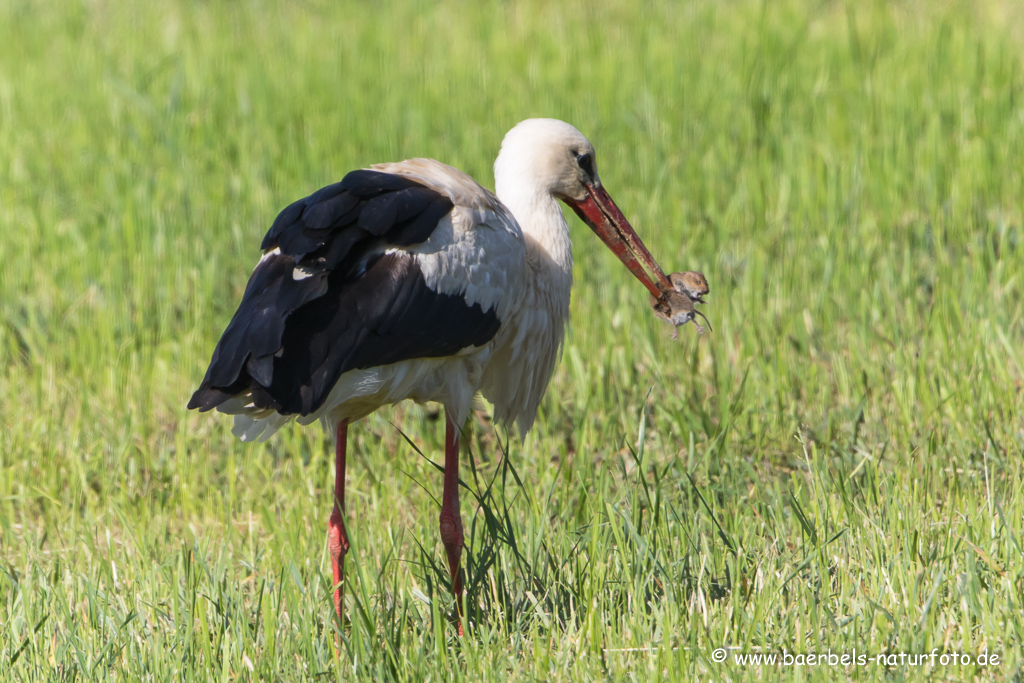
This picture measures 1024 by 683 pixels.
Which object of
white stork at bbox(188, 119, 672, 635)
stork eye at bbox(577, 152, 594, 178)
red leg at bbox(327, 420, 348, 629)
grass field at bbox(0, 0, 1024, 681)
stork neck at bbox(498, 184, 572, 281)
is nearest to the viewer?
grass field at bbox(0, 0, 1024, 681)

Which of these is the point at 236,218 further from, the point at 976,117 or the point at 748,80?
the point at 976,117

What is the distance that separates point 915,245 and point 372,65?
175 inches

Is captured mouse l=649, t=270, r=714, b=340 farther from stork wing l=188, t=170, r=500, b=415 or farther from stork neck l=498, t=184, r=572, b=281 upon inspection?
stork wing l=188, t=170, r=500, b=415

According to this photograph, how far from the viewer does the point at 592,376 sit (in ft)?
14.6

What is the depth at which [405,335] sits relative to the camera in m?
3.20

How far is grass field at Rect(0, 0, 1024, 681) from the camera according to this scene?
289 centimetres

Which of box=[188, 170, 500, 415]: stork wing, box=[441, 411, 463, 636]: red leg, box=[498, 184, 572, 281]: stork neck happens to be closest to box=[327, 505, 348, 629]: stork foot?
box=[441, 411, 463, 636]: red leg

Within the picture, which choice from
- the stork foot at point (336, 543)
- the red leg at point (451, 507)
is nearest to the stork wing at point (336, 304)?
the red leg at point (451, 507)

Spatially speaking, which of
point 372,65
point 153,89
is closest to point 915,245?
point 372,65

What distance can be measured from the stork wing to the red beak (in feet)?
2.48

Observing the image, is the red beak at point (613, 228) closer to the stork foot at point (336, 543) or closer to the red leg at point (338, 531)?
the red leg at point (338, 531)

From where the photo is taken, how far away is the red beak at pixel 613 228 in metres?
3.92

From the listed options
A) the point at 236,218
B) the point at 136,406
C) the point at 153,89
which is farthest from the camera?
the point at 153,89

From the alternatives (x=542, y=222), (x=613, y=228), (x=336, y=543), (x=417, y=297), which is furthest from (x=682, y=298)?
(x=336, y=543)
